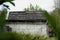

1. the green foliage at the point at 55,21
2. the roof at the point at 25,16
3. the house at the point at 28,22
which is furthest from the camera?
the roof at the point at 25,16

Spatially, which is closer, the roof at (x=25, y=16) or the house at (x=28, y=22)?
the house at (x=28, y=22)

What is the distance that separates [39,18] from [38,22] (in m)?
0.33

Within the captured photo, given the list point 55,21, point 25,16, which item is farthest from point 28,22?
point 55,21

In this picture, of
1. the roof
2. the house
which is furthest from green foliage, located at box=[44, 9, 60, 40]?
the roof

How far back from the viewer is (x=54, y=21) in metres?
3.74

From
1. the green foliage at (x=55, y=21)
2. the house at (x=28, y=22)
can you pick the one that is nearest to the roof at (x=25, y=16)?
the house at (x=28, y=22)

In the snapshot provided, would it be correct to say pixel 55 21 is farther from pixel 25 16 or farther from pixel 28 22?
pixel 25 16

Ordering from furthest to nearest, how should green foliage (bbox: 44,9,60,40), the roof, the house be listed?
the roof
the house
green foliage (bbox: 44,9,60,40)

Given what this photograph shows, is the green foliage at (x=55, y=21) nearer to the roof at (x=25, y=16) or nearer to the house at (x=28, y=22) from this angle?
the house at (x=28, y=22)

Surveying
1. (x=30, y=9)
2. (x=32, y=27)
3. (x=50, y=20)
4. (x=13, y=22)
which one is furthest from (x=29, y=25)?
(x=50, y=20)

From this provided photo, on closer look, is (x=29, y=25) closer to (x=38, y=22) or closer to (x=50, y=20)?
(x=38, y=22)

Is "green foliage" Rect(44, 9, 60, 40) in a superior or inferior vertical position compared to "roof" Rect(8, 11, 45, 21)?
superior

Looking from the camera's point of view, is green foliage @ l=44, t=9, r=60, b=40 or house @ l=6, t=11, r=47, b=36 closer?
green foliage @ l=44, t=9, r=60, b=40

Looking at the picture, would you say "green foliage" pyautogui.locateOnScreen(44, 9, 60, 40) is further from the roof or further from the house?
the roof
